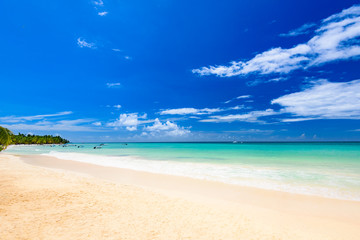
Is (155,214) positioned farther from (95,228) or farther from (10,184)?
(10,184)

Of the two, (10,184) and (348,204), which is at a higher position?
(10,184)

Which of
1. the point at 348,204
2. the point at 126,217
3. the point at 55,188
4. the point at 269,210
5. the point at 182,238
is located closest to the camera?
the point at 182,238

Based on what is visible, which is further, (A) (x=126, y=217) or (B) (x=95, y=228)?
(A) (x=126, y=217)

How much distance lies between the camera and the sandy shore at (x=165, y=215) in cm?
516

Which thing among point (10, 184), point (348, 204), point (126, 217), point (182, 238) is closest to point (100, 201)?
point (126, 217)

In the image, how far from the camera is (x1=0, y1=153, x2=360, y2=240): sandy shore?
5164mm

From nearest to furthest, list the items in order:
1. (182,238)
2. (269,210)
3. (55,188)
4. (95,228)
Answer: (182,238)
(95,228)
(269,210)
(55,188)

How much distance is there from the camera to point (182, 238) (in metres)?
4.89

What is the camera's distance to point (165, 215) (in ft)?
20.7

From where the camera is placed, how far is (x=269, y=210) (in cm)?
724

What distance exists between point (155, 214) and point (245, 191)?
213 inches

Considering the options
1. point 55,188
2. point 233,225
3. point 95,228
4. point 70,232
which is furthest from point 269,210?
point 55,188

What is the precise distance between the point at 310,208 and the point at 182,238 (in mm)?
5506

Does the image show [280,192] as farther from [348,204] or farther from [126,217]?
[126,217]
